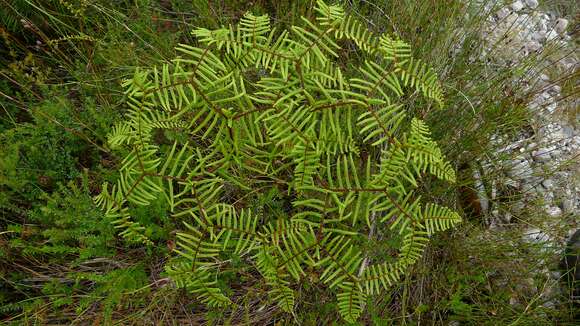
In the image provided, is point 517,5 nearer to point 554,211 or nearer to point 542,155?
point 542,155

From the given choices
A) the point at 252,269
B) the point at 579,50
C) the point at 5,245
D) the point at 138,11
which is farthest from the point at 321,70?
the point at 579,50

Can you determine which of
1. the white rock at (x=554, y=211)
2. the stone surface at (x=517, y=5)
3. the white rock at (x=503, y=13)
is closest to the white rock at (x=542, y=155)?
the white rock at (x=554, y=211)

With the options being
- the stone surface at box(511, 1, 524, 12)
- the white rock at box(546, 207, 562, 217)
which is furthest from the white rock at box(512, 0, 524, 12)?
the white rock at box(546, 207, 562, 217)

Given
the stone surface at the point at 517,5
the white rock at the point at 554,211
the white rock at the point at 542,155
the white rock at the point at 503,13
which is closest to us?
the white rock at the point at 554,211

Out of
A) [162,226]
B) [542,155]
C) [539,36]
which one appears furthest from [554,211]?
[162,226]

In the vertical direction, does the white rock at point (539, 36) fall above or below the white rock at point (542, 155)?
above

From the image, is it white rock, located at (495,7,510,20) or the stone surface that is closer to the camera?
white rock, located at (495,7,510,20)

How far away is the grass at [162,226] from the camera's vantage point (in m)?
1.87

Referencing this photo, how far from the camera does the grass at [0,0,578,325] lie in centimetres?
187

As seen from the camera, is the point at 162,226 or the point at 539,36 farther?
the point at 539,36

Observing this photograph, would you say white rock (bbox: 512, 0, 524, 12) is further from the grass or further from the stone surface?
the grass

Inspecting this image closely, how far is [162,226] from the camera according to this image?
6.70ft

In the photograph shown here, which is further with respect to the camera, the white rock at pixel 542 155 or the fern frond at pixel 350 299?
the white rock at pixel 542 155

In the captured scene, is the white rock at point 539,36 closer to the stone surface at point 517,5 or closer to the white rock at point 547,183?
the stone surface at point 517,5
